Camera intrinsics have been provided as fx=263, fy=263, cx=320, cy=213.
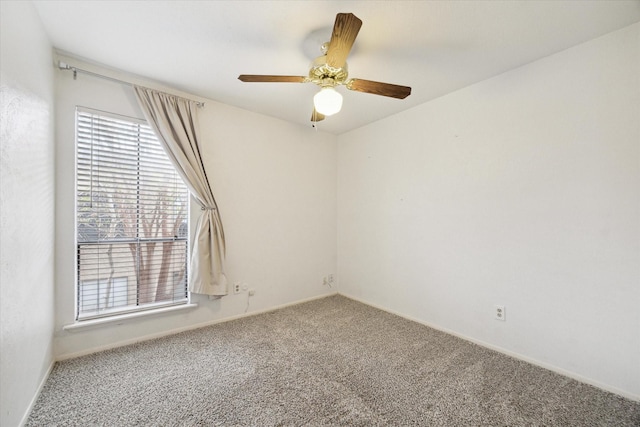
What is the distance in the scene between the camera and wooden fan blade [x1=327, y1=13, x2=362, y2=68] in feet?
4.27

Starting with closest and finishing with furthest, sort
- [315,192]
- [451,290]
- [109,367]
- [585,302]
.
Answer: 1. [585,302]
2. [109,367]
3. [451,290]
4. [315,192]

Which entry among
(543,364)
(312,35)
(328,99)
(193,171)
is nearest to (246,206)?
(193,171)

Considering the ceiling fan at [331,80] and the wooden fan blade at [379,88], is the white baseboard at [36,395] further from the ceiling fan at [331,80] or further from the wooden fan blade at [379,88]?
the wooden fan blade at [379,88]

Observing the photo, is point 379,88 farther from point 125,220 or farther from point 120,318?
point 120,318

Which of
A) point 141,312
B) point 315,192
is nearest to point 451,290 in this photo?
point 315,192

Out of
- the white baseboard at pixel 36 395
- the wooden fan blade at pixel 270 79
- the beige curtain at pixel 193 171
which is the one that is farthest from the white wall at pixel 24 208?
the wooden fan blade at pixel 270 79

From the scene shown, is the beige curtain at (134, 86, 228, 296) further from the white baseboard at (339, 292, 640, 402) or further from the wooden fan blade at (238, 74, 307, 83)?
→ the white baseboard at (339, 292, 640, 402)

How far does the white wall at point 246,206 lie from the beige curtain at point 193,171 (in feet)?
0.48

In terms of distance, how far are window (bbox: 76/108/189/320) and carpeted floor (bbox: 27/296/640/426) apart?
469 millimetres

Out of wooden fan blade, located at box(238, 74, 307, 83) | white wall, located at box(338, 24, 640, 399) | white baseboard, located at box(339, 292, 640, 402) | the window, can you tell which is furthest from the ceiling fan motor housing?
white baseboard, located at box(339, 292, 640, 402)

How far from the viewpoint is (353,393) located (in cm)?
174

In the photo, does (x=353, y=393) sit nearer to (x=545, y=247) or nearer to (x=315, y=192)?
(x=545, y=247)

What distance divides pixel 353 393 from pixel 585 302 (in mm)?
1767

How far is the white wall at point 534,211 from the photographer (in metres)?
1.75
